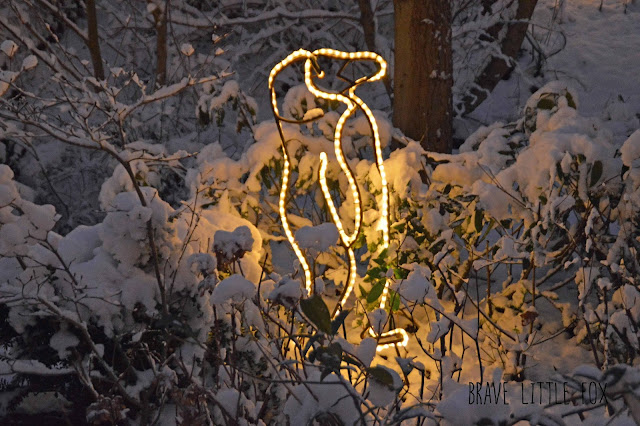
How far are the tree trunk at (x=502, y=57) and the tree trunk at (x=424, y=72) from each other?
129 cm

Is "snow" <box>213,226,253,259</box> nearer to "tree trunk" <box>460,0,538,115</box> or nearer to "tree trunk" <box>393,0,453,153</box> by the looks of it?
"tree trunk" <box>393,0,453,153</box>

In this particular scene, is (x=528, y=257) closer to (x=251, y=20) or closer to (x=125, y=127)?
(x=251, y=20)

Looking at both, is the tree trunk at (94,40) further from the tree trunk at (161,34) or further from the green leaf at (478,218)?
the green leaf at (478,218)

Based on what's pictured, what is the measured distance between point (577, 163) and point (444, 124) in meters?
1.18

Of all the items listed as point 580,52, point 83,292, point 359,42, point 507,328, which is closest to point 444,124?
point 507,328

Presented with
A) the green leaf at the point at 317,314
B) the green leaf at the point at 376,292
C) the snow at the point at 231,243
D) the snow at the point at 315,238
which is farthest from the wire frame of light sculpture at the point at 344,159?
the green leaf at the point at 317,314

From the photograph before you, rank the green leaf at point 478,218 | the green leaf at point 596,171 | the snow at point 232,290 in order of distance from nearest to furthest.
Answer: the snow at point 232,290 < the green leaf at point 596,171 < the green leaf at point 478,218

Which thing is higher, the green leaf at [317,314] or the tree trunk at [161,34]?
the tree trunk at [161,34]

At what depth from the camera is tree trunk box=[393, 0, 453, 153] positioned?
3.89 metres

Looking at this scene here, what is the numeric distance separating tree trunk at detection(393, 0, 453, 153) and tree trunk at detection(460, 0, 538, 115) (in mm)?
1287

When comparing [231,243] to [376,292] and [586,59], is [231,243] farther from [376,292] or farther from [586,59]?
[586,59]

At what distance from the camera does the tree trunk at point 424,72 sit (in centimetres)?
389

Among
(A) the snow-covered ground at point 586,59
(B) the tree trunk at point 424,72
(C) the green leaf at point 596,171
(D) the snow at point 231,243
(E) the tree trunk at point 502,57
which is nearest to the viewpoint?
(D) the snow at point 231,243

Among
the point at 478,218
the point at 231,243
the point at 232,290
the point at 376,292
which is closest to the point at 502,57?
the point at 478,218
